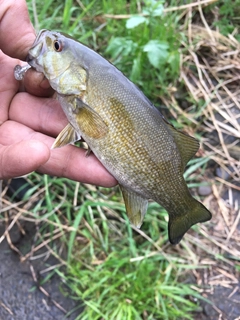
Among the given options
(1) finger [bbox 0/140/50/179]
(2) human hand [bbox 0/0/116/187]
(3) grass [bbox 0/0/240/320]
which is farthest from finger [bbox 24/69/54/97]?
(3) grass [bbox 0/0/240/320]

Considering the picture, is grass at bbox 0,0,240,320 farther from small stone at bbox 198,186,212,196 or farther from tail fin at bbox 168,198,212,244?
tail fin at bbox 168,198,212,244

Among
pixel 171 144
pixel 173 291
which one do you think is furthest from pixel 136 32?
pixel 173 291

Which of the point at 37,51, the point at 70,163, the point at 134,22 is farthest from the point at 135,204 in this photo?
the point at 134,22

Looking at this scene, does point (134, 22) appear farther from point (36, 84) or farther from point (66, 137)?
point (66, 137)

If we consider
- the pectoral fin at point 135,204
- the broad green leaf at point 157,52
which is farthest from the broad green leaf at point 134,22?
the pectoral fin at point 135,204

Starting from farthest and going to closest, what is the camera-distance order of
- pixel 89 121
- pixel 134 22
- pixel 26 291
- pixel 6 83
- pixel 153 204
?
pixel 134 22 < pixel 153 204 < pixel 26 291 < pixel 6 83 < pixel 89 121

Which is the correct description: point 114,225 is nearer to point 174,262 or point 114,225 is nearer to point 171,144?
point 174,262

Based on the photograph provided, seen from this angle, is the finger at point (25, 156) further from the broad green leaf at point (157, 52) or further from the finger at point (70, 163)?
the broad green leaf at point (157, 52)

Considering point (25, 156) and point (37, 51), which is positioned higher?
point (37, 51)
